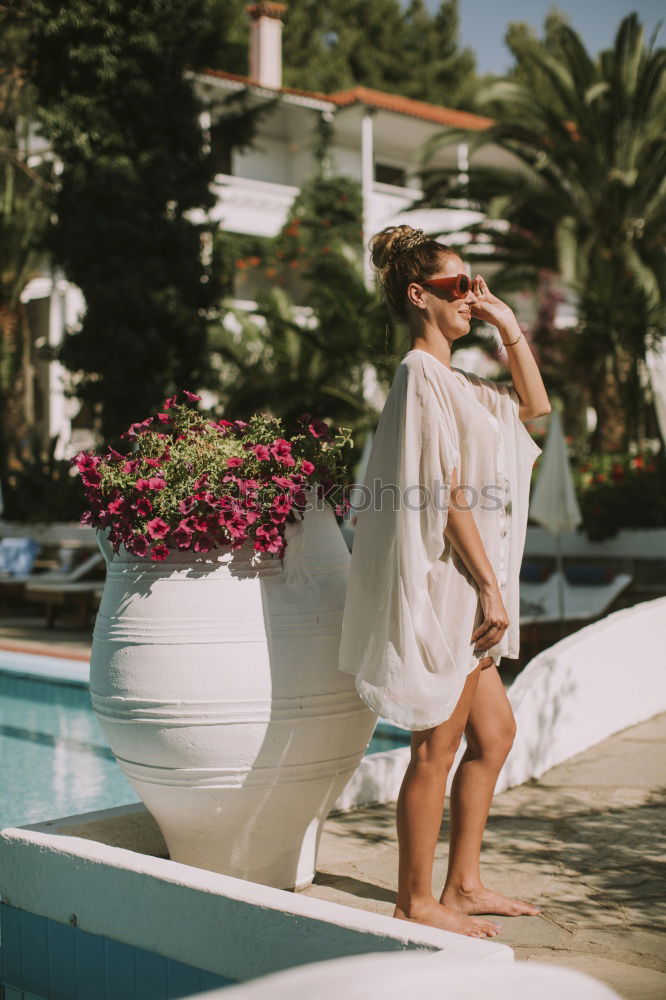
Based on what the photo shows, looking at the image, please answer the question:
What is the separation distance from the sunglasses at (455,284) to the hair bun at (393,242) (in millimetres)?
135

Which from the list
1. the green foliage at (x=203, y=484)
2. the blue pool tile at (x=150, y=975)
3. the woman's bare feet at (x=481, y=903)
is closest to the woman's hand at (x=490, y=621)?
the green foliage at (x=203, y=484)

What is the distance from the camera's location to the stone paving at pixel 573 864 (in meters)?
2.87

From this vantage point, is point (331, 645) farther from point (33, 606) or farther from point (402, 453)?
point (33, 606)

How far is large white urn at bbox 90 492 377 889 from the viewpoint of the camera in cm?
299

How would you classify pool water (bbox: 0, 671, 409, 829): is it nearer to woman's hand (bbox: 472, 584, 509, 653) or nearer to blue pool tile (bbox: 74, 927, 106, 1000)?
blue pool tile (bbox: 74, 927, 106, 1000)

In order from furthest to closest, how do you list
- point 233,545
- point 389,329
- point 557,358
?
point 557,358
point 389,329
point 233,545

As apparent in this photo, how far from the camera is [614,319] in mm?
14609

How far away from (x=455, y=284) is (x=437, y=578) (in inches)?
33.4

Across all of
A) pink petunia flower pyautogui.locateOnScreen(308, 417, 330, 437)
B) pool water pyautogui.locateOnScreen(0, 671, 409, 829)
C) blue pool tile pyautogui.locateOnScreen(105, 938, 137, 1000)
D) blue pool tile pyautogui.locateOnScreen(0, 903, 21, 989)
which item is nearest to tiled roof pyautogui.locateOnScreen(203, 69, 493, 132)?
pool water pyautogui.locateOnScreen(0, 671, 409, 829)

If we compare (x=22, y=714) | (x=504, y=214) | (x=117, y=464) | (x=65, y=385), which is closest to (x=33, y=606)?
(x=65, y=385)

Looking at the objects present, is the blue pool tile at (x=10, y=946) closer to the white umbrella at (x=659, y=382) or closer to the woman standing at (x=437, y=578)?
the woman standing at (x=437, y=578)

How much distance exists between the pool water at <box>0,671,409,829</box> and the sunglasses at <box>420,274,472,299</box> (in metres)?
3.83

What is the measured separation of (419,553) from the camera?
2873 mm

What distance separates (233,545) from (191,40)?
16.0 meters
